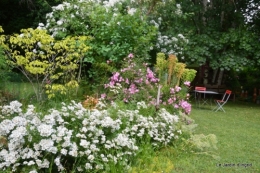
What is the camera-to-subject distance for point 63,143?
276 centimetres

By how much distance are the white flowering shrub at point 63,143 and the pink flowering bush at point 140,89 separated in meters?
2.38

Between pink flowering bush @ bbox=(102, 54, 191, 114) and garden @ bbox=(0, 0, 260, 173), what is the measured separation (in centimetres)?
2

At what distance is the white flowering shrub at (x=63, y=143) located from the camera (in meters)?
2.73

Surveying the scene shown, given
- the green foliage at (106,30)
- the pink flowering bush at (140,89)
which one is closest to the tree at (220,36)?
the green foliage at (106,30)

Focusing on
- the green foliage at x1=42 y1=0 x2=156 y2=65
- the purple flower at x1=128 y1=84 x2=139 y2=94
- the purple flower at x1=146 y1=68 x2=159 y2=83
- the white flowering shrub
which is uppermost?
the green foliage at x1=42 y1=0 x2=156 y2=65

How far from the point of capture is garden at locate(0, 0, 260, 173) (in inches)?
116

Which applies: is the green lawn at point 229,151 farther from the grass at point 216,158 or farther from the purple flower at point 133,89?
the purple flower at point 133,89

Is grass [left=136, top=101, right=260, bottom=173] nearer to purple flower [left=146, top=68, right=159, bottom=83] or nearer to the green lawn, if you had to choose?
the green lawn

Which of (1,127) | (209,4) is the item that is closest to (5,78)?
(1,127)

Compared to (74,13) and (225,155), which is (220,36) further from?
(225,155)

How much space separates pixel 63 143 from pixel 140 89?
11.8 ft

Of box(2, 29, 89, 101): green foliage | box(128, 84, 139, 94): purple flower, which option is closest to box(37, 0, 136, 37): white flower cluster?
box(2, 29, 89, 101): green foliage

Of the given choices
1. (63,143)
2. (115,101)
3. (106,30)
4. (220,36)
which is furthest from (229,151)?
(220,36)

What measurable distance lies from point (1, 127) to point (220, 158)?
2.99m
